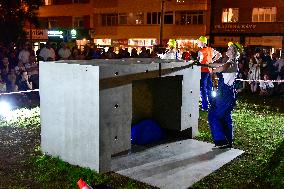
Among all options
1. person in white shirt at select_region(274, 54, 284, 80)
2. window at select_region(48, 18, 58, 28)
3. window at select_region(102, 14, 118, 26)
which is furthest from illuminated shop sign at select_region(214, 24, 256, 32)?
person in white shirt at select_region(274, 54, 284, 80)

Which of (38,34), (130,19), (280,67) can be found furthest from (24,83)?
(130,19)

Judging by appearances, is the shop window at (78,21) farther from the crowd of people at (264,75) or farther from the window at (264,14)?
the crowd of people at (264,75)

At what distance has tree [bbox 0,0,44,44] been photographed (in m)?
33.3

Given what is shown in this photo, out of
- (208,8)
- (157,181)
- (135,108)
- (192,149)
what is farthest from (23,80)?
(208,8)

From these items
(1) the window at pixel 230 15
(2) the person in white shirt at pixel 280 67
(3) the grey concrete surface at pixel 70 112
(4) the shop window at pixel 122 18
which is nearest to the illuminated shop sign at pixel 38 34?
(2) the person in white shirt at pixel 280 67

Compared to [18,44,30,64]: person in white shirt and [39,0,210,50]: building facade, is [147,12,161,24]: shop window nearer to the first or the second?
[39,0,210,50]: building facade

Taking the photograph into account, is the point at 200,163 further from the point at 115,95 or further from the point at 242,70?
the point at 242,70

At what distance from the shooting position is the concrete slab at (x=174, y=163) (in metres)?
6.82

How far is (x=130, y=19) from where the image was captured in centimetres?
5378

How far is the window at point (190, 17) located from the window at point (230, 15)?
254cm

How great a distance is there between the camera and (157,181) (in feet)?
22.0

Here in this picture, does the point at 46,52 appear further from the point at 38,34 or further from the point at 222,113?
the point at 38,34

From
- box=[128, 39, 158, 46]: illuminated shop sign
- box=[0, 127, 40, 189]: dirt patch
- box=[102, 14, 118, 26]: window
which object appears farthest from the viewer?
box=[102, 14, 118, 26]: window

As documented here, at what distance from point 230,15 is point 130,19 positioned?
1312 centimetres
